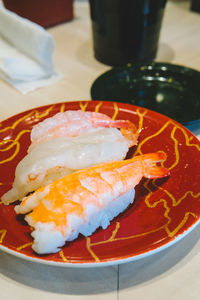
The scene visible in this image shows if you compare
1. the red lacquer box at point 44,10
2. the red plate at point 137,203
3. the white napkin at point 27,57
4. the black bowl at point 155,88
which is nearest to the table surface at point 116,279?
the red plate at point 137,203

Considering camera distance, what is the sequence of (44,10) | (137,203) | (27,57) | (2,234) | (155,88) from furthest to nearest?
(44,10)
(27,57)
(155,88)
(137,203)
(2,234)

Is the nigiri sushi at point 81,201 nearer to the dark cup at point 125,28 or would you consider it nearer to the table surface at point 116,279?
the table surface at point 116,279

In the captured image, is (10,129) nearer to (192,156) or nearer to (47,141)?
(47,141)

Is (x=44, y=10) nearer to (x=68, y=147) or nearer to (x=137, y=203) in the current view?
(x=68, y=147)

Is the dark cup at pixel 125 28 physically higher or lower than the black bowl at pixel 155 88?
higher

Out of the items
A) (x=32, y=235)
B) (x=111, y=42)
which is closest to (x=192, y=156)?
(x=32, y=235)

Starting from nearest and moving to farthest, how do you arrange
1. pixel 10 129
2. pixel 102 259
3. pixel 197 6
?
pixel 102 259 < pixel 10 129 < pixel 197 6

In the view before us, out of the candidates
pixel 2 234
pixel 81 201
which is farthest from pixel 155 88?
pixel 2 234
